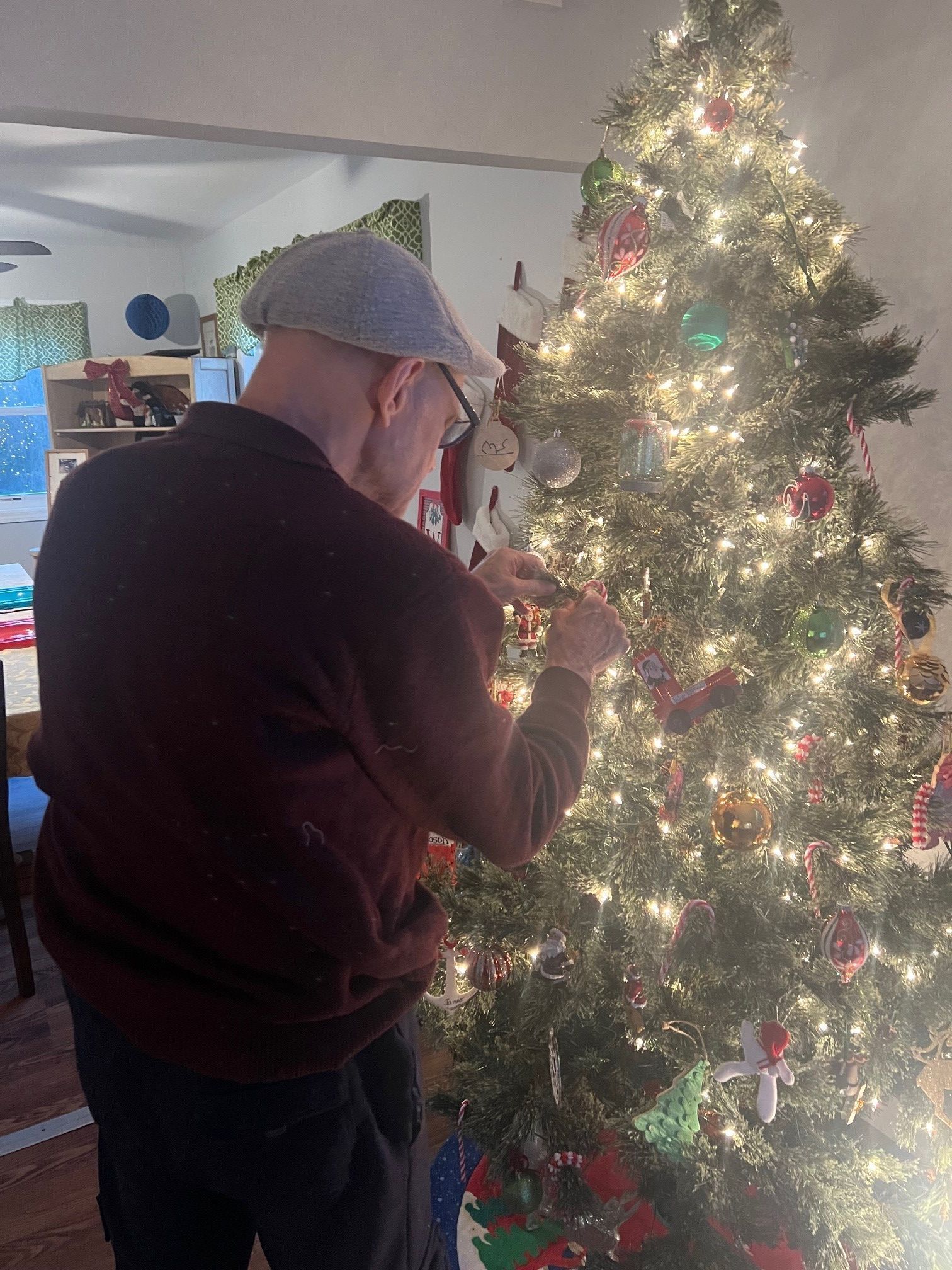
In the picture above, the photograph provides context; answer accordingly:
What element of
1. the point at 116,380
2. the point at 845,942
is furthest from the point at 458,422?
the point at 116,380

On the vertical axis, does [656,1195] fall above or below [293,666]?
below

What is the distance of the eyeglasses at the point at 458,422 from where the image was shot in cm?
77

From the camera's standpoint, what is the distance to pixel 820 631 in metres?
1.06

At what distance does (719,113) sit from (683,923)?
1104 millimetres

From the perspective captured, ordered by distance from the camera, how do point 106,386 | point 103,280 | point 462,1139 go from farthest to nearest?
point 103,280, point 106,386, point 462,1139

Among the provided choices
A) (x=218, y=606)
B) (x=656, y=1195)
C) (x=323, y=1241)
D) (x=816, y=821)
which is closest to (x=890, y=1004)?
(x=816, y=821)

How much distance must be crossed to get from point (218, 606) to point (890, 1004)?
1208 millimetres

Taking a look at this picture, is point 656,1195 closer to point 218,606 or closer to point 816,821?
point 816,821

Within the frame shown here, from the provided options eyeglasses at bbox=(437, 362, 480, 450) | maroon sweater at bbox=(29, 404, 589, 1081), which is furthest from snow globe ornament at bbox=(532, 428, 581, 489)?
maroon sweater at bbox=(29, 404, 589, 1081)

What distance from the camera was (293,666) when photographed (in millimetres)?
591

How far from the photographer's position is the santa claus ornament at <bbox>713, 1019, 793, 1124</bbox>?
3.54 ft

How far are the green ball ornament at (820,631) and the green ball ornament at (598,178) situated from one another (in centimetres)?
67

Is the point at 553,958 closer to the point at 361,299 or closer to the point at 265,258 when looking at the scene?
the point at 361,299

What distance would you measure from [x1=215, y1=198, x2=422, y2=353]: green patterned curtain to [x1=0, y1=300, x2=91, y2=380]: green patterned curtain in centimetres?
121
